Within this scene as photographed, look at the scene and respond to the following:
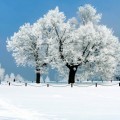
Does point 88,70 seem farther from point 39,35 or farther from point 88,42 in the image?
point 39,35

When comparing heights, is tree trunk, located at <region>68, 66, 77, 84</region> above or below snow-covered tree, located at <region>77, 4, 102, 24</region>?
below

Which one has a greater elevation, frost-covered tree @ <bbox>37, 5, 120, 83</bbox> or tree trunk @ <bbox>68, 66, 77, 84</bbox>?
frost-covered tree @ <bbox>37, 5, 120, 83</bbox>

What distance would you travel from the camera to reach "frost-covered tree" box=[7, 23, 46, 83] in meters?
69.1

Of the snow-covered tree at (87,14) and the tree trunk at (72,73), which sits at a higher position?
the snow-covered tree at (87,14)

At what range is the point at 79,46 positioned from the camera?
6600 cm

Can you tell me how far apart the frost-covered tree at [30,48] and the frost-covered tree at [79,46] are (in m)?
2.31

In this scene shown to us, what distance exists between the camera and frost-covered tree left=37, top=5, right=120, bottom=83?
64.6 m

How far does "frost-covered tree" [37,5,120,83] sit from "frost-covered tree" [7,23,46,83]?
2.31 metres

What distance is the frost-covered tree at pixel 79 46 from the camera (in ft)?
212

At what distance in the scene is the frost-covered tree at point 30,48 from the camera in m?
69.1

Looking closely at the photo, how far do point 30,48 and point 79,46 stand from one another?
367 inches

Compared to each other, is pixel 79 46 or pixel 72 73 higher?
pixel 79 46

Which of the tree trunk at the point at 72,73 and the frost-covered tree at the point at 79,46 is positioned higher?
the frost-covered tree at the point at 79,46

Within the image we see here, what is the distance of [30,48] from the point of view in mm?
69125
